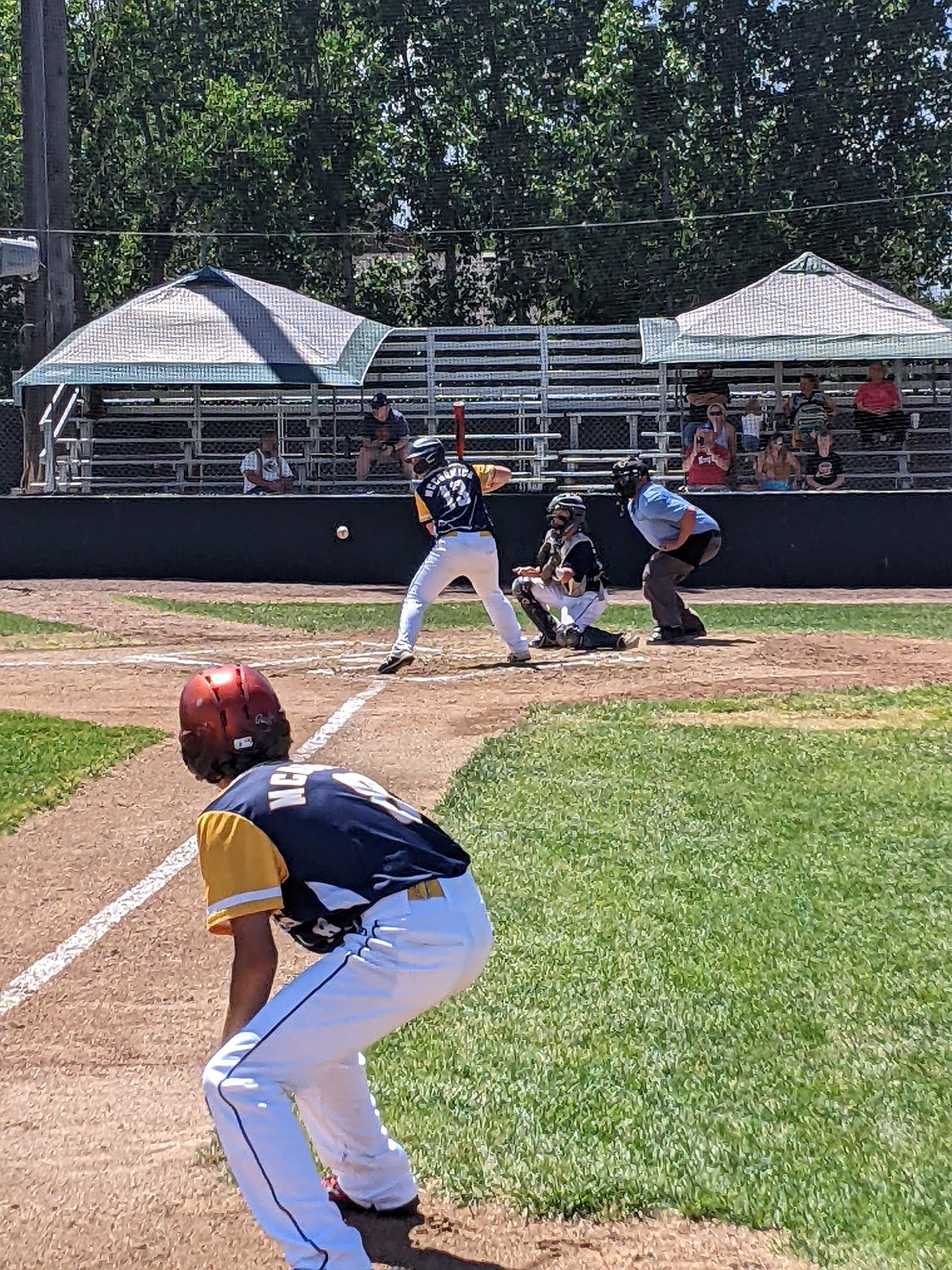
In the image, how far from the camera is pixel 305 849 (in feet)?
11.2

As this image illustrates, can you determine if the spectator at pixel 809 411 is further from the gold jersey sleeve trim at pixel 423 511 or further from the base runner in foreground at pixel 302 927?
the base runner in foreground at pixel 302 927

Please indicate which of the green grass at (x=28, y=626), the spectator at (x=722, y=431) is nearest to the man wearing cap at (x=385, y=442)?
the spectator at (x=722, y=431)

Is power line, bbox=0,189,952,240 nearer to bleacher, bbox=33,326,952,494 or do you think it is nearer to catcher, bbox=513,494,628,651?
bleacher, bbox=33,326,952,494

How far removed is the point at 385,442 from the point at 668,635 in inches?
397

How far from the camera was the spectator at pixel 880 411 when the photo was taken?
2411 centimetres

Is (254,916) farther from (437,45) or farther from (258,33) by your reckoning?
(258,33)

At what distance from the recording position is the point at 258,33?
128 feet

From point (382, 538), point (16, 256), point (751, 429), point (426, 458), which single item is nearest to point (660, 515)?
point (426, 458)

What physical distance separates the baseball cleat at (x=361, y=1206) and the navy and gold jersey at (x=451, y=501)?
8.93 m

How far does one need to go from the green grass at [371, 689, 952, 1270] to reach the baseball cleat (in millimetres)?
137

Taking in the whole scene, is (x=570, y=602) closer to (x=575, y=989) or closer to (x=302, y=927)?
(x=575, y=989)

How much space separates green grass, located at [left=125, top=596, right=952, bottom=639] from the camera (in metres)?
16.0

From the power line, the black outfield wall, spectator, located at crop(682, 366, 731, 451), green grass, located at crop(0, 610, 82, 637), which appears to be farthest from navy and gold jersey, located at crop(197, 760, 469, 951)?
the power line

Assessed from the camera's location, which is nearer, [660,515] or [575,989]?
[575,989]
